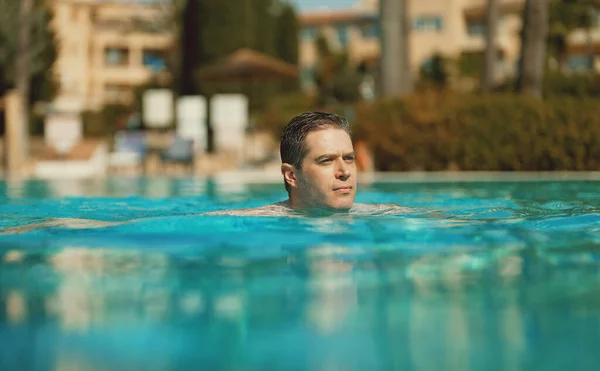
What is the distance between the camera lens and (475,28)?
58.7 meters

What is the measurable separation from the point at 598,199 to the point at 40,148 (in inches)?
863

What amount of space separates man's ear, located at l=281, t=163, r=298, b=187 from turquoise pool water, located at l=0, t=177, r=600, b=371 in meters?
0.52

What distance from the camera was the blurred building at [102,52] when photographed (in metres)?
56.7

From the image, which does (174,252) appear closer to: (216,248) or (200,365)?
(216,248)

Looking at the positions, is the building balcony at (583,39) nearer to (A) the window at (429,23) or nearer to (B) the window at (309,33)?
(A) the window at (429,23)

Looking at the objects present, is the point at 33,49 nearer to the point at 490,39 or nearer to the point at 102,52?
the point at 490,39

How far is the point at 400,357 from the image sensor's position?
2.81 metres

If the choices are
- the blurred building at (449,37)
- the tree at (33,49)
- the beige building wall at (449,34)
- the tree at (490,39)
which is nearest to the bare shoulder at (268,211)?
the tree at (33,49)

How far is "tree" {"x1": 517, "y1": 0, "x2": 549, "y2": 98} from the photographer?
17203 mm

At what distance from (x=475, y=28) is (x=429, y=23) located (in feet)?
12.0

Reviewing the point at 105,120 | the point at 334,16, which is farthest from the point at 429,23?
the point at 105,120

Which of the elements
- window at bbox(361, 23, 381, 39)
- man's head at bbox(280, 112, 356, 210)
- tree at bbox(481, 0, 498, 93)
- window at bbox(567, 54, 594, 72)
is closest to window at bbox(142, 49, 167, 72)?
window at bbox(361, 23, 381, 39)

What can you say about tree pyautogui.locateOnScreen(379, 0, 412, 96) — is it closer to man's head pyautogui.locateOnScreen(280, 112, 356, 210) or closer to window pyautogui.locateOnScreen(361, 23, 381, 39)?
man's head pyautogui.locateOnScreen(280, 112, 356, 210)

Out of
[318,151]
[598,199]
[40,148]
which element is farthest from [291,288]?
[40,148]
